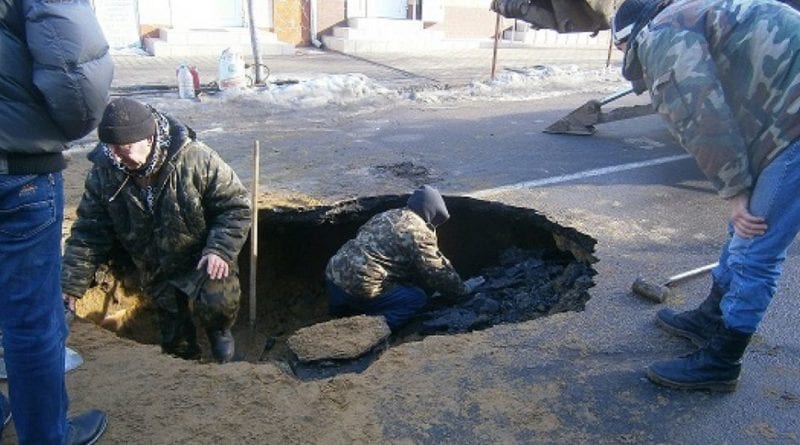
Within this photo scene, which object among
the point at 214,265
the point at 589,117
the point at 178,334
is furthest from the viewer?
the point at 589,117

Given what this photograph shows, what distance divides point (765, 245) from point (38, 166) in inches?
113

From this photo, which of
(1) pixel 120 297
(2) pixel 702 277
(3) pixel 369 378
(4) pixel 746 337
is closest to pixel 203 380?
(3) pixel 369 378

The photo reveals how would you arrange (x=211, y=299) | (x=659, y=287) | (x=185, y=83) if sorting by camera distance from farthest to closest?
(x=185, y=83)
(x=211, y=299)
(x=659, y=287)

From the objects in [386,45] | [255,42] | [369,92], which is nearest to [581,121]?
[369,92]

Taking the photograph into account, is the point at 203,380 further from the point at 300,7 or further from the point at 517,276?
the point at 300,7

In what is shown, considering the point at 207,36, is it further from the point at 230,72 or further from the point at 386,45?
the point at 230,72

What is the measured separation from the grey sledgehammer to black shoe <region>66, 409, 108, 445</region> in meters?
→ 3.01

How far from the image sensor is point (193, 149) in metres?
3.79

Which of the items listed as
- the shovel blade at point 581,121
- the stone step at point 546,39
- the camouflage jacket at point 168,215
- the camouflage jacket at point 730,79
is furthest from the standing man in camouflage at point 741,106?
the stone step at point 546,39

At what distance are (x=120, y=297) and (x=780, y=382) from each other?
13.9 feet

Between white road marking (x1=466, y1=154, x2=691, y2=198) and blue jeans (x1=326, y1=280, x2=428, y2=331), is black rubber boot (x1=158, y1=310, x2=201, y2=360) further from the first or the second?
white road marking (x1=466, y1=154, x2=691, y2=198)

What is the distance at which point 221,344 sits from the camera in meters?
4.30

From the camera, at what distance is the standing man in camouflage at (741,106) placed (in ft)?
8.61

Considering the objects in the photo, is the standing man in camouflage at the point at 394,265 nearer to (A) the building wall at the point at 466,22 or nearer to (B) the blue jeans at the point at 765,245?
(B) the blue jeans at the point at 765,245
